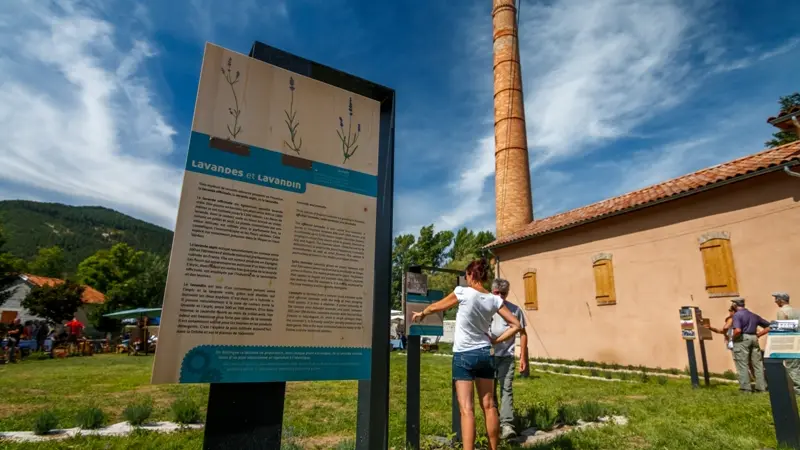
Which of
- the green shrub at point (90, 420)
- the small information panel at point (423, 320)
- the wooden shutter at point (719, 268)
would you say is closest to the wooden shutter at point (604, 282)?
the wooden shutter at point (719, 268)

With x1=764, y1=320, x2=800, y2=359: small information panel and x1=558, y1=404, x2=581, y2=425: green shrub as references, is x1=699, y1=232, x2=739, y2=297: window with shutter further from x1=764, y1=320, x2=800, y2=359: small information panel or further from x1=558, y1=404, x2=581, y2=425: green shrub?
x1=558, y1=404, x2=581, y2=425: green shrub

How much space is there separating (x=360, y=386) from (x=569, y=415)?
3450 millimetres

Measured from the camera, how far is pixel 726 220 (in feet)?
37.6

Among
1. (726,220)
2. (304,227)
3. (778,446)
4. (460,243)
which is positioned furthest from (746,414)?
(460,243)

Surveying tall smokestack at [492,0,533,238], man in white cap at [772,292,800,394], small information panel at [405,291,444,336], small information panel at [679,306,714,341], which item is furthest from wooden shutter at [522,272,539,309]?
small information panel at [405,291,444,336]

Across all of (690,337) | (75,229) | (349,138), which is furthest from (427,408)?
(75,229)

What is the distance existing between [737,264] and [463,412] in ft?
36.9

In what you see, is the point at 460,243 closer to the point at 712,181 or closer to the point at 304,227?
the point at 712,181

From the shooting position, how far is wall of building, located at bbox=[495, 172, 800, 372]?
10414 millimetres

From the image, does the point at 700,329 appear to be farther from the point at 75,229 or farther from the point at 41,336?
the point at 75,229

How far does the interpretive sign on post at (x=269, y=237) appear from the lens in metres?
2.45

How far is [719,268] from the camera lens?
37.3 feet

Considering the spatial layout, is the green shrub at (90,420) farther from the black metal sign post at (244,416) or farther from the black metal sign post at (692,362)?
the black metal sign post at (692,362)

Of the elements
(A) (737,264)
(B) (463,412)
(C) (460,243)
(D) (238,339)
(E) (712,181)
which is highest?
(C) (460,243)
